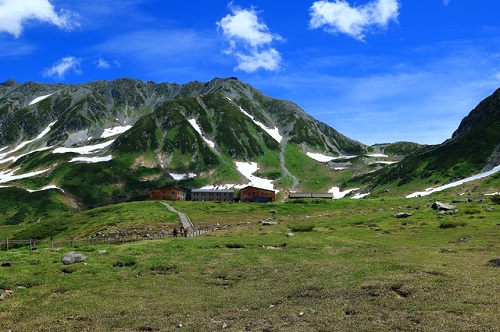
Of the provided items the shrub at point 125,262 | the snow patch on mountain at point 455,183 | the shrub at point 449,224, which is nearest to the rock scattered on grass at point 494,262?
the shrub at point 449,224

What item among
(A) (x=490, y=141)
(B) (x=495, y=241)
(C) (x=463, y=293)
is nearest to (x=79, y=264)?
(C) (x=463, y=293)

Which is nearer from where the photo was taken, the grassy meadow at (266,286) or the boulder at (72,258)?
the grassy meadow at (266,286)

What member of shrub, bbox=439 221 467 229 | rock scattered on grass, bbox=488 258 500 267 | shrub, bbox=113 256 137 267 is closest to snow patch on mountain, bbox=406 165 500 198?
shrub, bbox=439 221 467 229

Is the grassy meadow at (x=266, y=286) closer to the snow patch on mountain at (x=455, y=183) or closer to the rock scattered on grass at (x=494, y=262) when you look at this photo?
the rock scattered on grass at (x=494, y=262)

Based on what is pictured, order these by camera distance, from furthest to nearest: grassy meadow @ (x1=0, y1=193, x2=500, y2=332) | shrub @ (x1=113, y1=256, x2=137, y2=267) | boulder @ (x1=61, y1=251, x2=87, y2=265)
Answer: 1. shrub @ (x1=113, y1=256, x2=137, y2=267)
2. boulder @ (x1=61, y1=251, x2=87, y2=265)
3. grassy meadow @ (x1=0, y1=193, x2=500, y2=332)

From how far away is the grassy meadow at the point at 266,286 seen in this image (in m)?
21.3

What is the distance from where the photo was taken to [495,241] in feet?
152

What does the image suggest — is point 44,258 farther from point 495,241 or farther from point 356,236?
point 495,241

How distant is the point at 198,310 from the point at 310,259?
1884 cm

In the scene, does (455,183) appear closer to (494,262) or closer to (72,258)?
(494,262)

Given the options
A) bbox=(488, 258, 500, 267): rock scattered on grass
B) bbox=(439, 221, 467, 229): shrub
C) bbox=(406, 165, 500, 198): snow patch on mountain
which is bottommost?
bbox=(439, 221, 467, 229): shrub

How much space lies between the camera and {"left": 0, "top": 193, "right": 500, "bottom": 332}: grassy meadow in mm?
21344

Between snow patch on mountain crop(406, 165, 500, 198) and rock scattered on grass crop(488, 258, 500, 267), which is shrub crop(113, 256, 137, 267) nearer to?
rock scattered on grass crop(488, 258, 500, 267)

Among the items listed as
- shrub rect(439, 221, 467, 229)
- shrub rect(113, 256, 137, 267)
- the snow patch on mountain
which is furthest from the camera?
the snow patch on mountain
